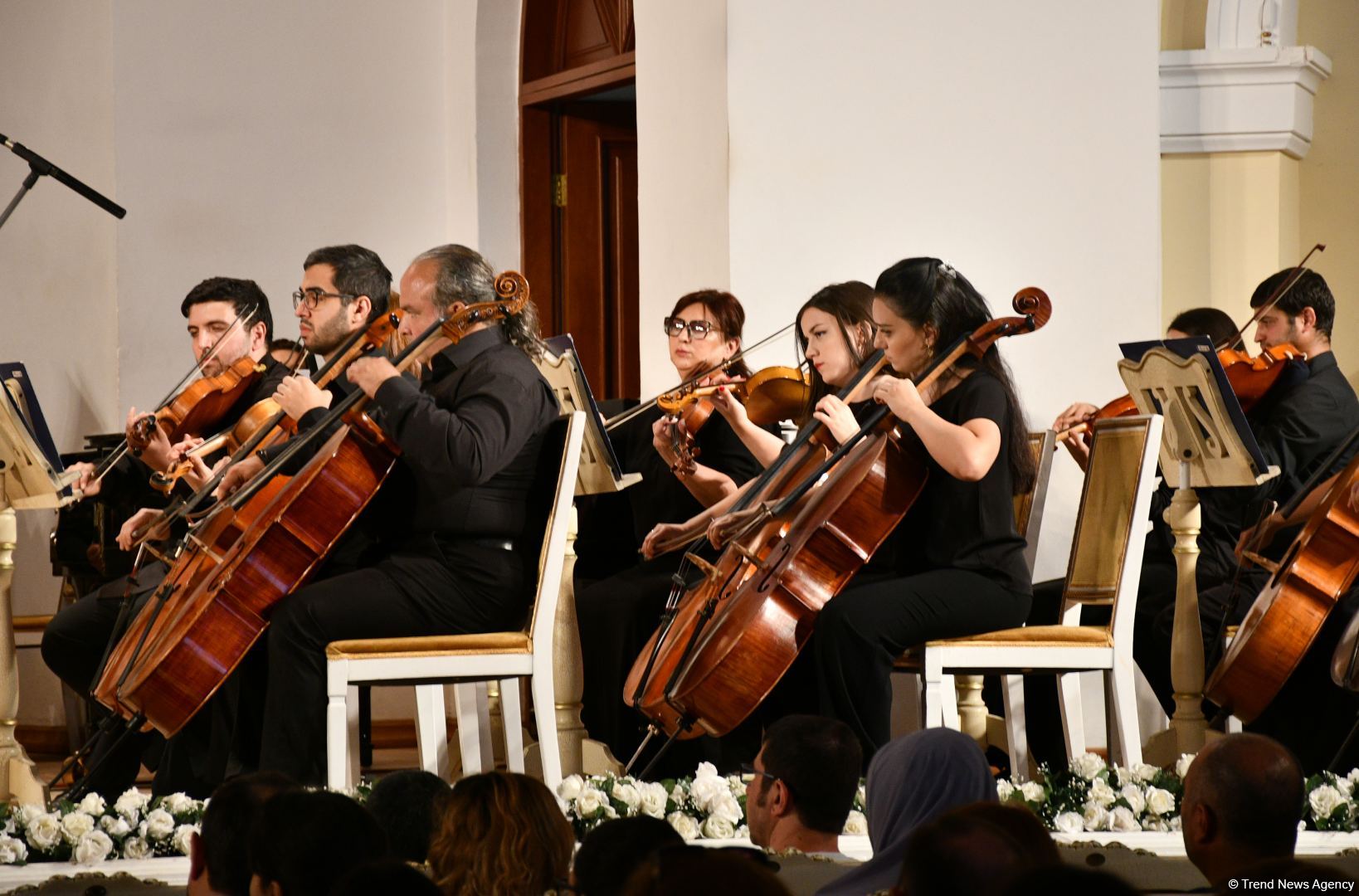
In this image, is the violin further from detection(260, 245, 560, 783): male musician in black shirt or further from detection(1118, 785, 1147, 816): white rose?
detection(1118, 785, 1147, 816): white rose

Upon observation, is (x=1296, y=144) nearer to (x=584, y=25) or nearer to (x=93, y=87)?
(x=584, y=25)

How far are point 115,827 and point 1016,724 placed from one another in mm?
1987

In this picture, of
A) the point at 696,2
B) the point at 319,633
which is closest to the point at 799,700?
the point at 319,633

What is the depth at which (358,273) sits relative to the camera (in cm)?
429

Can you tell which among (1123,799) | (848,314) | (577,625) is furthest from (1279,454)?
(577,625)

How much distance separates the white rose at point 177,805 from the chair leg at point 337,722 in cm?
29

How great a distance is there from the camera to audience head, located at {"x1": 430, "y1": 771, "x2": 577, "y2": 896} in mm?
2002

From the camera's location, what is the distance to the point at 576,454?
3.63m

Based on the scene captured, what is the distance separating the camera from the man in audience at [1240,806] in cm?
219

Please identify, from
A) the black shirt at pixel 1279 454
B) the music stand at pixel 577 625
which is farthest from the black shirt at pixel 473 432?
the black shirt at pixel 1279 454

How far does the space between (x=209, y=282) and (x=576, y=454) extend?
1.87 meters

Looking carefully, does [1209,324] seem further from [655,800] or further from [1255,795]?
[1255,795]

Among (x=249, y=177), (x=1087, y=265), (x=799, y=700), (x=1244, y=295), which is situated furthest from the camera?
(x=249, y=177)

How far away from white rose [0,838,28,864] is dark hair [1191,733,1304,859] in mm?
1951
